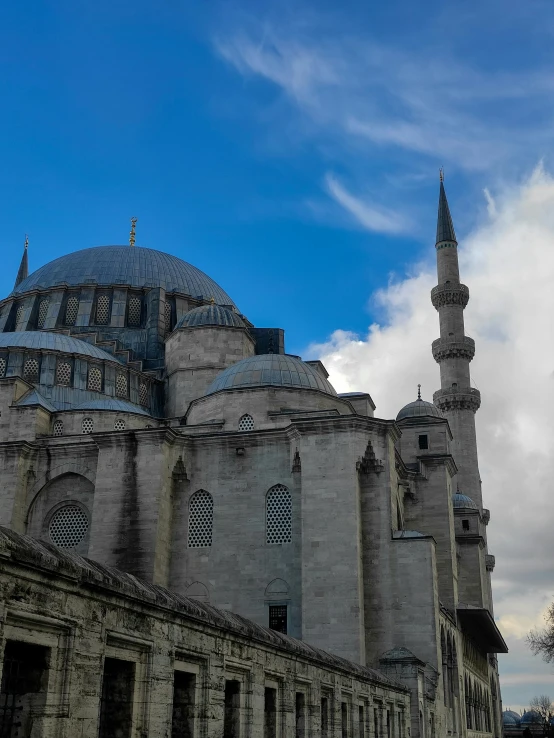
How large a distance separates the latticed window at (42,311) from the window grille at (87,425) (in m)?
10.1

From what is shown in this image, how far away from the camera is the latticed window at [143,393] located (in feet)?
96.5

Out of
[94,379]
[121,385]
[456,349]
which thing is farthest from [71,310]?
[456,349]

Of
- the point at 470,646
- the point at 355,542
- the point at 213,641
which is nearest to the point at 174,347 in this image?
the point at 355,542

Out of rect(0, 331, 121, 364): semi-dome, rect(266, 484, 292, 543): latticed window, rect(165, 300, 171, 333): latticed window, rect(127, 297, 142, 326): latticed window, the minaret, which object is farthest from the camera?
the minaret

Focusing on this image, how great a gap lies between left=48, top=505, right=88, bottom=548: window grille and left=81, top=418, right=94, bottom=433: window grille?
2704mm

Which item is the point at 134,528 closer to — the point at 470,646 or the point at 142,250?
the point at 470,646

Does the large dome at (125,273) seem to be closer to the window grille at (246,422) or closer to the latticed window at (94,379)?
the latticed window at (94,379)

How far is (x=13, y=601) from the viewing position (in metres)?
5.00

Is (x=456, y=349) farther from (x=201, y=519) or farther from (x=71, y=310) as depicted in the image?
(x=201, y=519)

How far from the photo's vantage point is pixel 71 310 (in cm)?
3412

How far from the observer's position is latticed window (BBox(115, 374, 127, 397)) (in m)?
28.9

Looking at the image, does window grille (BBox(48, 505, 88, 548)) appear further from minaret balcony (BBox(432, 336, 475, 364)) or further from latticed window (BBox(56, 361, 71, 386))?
minaret balcony (BBox(432, 336, 475, 364))

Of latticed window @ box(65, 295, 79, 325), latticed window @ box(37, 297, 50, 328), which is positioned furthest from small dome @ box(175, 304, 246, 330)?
latticed window @ box(37, 297, 50, 328)

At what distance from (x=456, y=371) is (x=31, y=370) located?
67.0 feet
